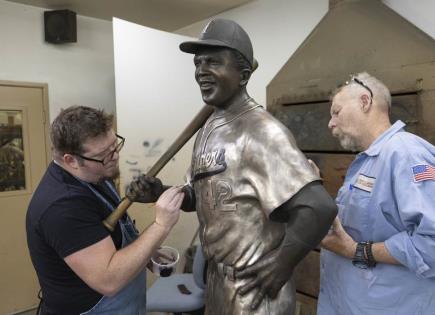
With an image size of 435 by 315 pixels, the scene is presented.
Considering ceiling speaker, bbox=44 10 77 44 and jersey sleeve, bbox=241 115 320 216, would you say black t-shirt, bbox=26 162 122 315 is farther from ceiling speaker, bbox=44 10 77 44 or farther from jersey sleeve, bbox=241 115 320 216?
ceiling speaker, bbox=44 10 77 44

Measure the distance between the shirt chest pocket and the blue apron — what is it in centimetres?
66

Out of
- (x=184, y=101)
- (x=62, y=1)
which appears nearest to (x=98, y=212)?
(x=184, y=101)

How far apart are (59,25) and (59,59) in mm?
262

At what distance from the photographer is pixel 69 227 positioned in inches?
35.2

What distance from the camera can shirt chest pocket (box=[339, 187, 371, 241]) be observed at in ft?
3.31

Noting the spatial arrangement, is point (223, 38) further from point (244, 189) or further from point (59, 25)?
point (59, 25)

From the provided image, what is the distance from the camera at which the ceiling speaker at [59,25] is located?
2.53 metres

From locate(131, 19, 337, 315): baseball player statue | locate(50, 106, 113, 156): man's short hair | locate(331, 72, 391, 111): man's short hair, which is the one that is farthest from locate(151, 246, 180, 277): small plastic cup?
locate(331, 72, 391, 111): man's short hair

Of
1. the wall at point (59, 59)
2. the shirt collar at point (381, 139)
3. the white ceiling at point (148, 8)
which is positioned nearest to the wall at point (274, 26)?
the white ceiling at point (148, 8)

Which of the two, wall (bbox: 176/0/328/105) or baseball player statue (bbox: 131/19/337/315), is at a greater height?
wall (bbox: 176/0/328/105)

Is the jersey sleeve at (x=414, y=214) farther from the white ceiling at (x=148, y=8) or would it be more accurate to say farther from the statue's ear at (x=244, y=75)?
the white ceiling at (x=148, y=8)

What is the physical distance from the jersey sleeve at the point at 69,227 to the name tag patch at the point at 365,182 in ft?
2.36

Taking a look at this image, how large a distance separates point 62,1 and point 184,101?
105 cm

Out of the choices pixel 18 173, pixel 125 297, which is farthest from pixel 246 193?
pixel 18 173
